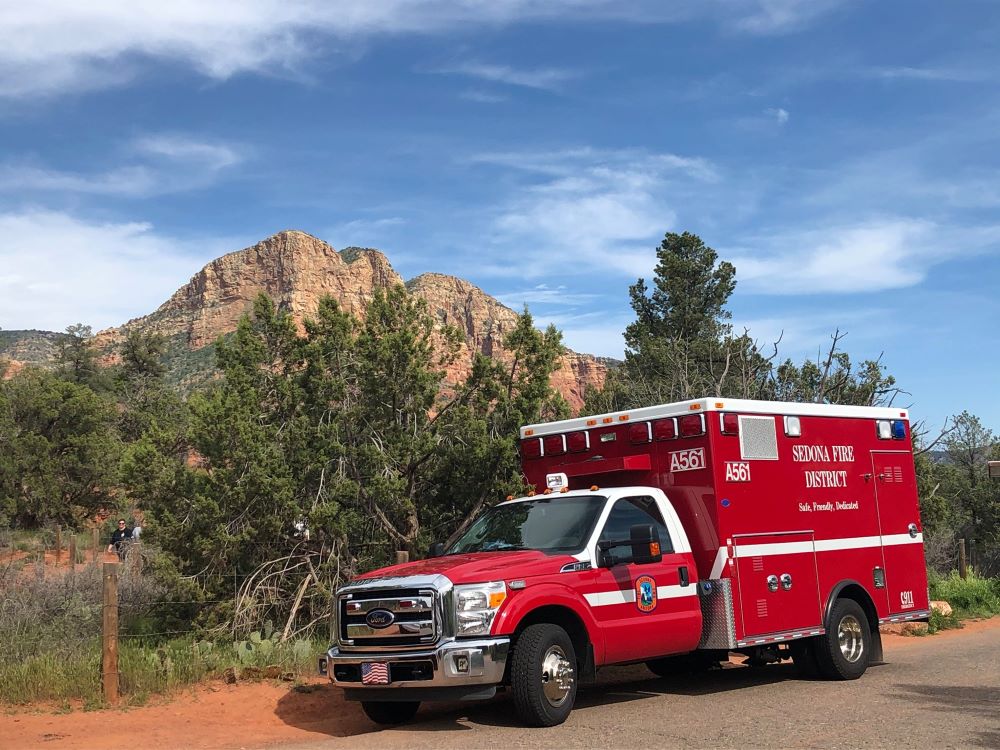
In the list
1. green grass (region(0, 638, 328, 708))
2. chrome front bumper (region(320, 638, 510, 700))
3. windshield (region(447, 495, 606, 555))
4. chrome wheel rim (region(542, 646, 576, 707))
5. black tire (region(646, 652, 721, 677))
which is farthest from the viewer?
black tire (region(646, 652, 721, 677))

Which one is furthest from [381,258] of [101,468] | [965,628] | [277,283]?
[965,628]

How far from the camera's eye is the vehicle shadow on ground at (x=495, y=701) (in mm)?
9469

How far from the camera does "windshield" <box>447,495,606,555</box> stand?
384 inches

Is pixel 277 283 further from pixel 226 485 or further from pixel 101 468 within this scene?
pixel 226 485

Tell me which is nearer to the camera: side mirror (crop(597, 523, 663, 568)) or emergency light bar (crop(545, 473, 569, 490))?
side mirror (crop(597, 523, 663, 568))

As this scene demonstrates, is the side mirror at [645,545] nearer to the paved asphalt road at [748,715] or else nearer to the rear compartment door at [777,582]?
the rear compartment door at [777,582]

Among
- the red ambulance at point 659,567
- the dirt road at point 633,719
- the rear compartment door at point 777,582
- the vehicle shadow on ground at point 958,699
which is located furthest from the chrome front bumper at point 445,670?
the vehicle shadow on ground at point 958,699

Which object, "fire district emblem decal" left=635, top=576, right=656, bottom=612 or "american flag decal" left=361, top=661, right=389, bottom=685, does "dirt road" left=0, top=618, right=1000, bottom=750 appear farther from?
"fire district emblem decal" left=635, top=576, right=656, bottom=612

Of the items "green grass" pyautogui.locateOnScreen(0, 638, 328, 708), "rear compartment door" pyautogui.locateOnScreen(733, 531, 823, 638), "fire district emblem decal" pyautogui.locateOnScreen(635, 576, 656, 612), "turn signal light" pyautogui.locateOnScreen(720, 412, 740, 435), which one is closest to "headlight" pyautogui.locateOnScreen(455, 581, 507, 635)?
"fire district emblem decal" pyautogui.locateOnScreen(635, 576, 656, 612)

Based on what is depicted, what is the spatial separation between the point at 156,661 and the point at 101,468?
28903mm

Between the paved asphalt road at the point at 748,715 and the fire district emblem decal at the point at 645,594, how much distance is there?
3.11ft

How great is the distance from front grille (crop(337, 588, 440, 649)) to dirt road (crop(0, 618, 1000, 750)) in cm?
80

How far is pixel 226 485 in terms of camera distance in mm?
13336

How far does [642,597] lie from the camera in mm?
9664
